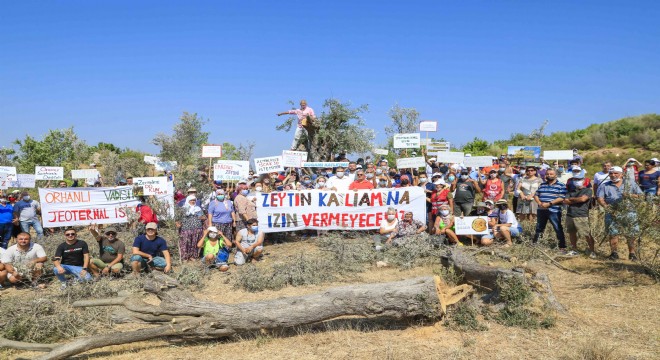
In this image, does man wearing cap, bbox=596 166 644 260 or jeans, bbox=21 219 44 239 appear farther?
jeans, bbox=21 219 44 239

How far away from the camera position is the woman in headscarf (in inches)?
399

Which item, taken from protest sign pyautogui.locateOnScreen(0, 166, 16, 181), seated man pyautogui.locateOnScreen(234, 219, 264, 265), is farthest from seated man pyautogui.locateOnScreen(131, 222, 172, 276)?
protest sign pyautogui.locateOnScreen(0, 166, 16, 181)

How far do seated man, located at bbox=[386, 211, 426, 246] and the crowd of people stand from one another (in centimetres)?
2

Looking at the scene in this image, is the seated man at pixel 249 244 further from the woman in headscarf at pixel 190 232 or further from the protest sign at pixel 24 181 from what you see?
the protest sign at pixel 24 181

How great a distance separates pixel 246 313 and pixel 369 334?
1.74 metres

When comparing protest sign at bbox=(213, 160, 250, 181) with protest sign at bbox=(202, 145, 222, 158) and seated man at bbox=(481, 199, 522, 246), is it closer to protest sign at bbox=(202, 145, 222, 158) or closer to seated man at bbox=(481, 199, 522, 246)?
protest sign at bbox=(202, 145, 222, 158)

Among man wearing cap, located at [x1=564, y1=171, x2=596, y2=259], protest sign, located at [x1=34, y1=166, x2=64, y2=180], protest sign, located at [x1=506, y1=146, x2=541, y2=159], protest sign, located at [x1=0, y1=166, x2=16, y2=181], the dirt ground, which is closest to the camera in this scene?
the dirt ground

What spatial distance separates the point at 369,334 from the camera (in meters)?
6.00

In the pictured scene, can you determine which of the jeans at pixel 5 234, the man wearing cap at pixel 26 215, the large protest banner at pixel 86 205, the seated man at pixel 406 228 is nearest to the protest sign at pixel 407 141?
the seated man at pixel 406 228

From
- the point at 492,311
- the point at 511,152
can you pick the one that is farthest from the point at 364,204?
the point at 511,152

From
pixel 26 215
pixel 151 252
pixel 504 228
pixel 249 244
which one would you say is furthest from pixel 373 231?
pixel 26 215

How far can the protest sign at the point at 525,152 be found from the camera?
62.6ft

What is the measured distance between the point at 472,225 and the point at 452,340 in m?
5.02

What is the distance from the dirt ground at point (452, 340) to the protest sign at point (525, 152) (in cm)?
1290
